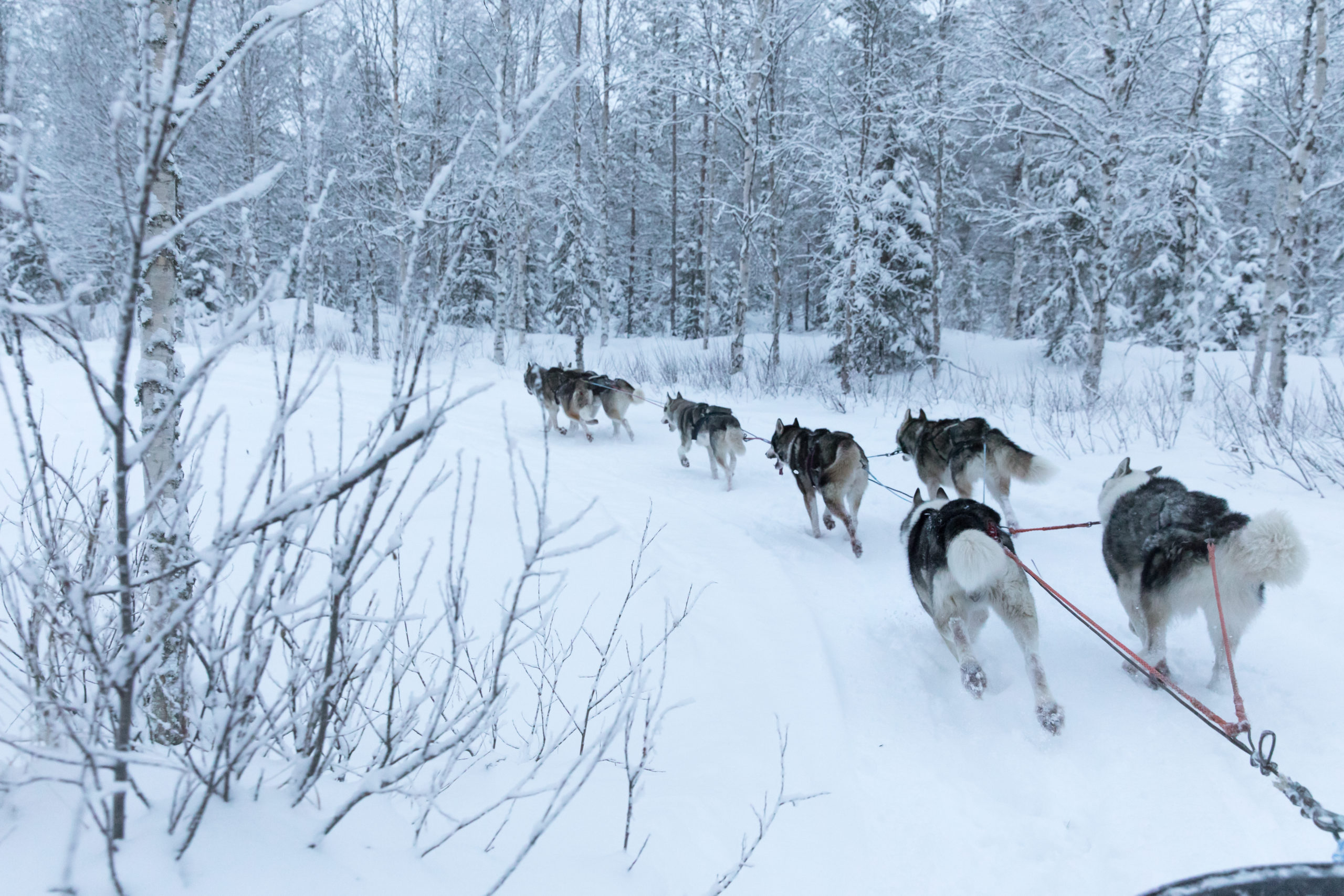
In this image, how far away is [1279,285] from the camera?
8.83 m

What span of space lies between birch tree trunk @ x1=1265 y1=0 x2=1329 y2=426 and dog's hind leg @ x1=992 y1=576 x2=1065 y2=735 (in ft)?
24.9

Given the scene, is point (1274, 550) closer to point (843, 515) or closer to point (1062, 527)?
point (1062, 527)

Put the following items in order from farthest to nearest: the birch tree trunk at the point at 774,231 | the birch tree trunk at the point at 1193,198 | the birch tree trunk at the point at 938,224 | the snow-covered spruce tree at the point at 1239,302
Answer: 1. the snow-covered spruce tree at the point at 1239,302
2. the birch tree trunk at the point at 938,224
3. the birch tree trunk at the point at 774,231
4. the birch tree trunk at the point at 1193,198

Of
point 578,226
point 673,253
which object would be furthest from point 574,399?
point 673,253

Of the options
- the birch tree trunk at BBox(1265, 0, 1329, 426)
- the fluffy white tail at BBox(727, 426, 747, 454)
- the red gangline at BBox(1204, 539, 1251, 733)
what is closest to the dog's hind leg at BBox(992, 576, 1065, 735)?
the red gangline at BBox(1204, 539, 1251, 733)

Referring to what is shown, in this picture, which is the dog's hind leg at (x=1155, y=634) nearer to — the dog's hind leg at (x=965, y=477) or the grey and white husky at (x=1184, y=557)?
the grey and white husky at (x=1184, y=557)

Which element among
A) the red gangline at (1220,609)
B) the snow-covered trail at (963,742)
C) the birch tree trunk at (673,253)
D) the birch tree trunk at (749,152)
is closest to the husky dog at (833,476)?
the snow-covered trail at (963,742)

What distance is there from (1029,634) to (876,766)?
99cm

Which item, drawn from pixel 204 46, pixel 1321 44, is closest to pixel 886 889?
pixel 1321 44

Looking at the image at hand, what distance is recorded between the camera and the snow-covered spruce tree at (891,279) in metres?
16.0

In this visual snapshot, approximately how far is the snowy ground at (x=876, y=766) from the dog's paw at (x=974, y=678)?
0.53ft

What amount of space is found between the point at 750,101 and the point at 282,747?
43.5 ft

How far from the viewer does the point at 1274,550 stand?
249 centimetres

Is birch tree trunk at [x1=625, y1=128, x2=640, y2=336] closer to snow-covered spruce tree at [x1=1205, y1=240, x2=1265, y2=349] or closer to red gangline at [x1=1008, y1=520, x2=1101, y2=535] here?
snow-covered spruce tree at [x1=1205, y1=240, x2=1265, y2=349]
